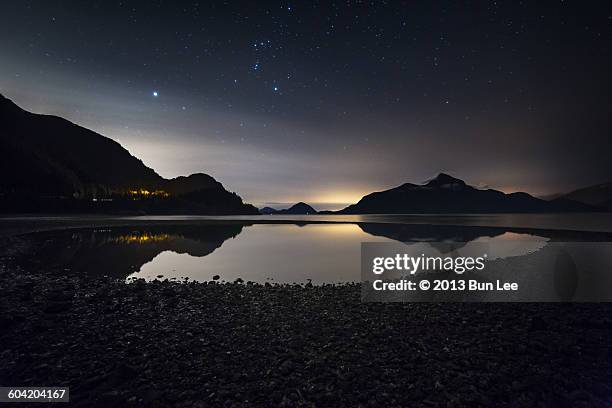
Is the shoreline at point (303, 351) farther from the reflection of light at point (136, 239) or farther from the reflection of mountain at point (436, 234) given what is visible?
the reflection of mountain at point (436, 234)

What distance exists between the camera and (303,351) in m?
8.36

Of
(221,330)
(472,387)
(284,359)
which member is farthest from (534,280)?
(221,330)

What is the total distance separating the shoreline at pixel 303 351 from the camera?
6414 millimetres

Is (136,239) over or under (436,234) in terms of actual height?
under

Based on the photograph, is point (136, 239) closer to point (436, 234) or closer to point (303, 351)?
point (303, 351)

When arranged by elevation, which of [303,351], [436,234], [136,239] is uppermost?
[436,234]

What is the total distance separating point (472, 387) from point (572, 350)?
4.11m

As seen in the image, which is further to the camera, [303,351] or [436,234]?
[436,234]

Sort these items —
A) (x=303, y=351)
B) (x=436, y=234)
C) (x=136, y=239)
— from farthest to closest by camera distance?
(x=436, y=234)
(x=136, y=239)
(x=303, y=351)

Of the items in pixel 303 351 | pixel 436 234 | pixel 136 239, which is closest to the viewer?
pixel 303 351

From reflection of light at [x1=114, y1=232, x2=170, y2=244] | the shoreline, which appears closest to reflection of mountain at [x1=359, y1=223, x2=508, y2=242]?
the shoreline

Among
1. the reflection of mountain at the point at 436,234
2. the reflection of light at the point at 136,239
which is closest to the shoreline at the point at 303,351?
the reflection of light at the point at 136,239

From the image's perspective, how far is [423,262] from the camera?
25.0 m

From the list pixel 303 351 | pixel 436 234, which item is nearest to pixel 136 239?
pixel 303 351
